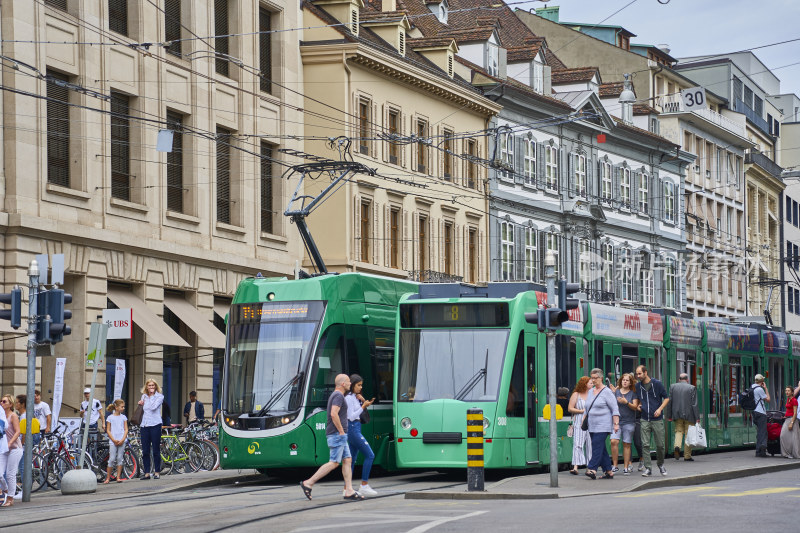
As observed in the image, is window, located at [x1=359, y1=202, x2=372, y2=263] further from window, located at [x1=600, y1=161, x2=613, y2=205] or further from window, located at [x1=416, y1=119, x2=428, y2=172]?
window, located at [x1=600, y1=161, x2=613, y2=205]

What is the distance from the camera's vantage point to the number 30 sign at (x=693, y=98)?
70.0 m

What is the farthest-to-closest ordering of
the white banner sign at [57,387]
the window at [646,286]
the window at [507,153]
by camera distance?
the window at [646,286] < the window at [507,153] < the white banner sign at [57,387]

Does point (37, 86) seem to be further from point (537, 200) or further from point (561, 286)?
point (537, 200)

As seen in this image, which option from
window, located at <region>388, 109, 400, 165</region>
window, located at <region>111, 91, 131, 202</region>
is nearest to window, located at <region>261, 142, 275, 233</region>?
window, located at <region>388, 109, 400, 165</region>

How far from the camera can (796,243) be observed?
87.8 meters

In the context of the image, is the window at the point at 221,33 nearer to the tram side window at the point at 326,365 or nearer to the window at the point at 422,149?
the window at the point at 422,149

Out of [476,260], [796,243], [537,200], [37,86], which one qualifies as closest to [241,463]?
[37,86]

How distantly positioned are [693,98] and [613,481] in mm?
50338

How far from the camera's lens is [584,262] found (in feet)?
194

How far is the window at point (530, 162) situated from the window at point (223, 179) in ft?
56.1

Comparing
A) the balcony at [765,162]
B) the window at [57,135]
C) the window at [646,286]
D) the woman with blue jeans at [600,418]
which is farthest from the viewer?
the balcony at [765,162]

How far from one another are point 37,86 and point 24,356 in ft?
17.5

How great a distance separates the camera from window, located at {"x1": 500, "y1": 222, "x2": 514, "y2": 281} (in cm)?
5306

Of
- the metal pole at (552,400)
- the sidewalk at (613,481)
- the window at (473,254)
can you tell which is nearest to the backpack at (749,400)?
the sidewalk at (613,481)
